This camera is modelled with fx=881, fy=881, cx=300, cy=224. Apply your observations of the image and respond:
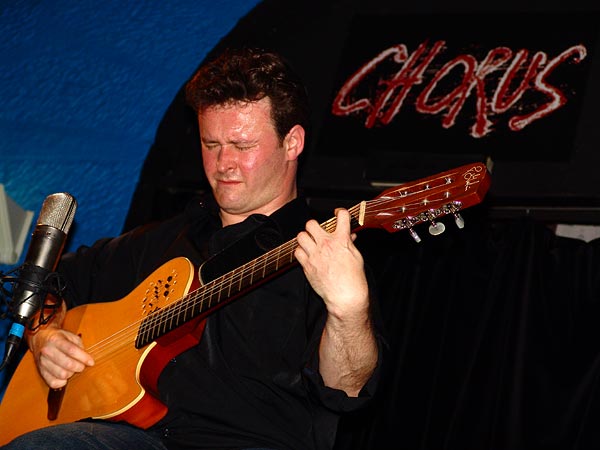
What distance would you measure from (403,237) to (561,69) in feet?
2.61

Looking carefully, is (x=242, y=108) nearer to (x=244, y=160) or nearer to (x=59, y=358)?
(x=244, y=160)

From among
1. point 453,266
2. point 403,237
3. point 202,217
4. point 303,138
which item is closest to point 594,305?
point 453,266

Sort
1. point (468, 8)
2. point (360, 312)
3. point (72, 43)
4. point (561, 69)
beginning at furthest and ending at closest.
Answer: point (72, 43) < point (468, 8) < point (561, 69) < point (360, 312)

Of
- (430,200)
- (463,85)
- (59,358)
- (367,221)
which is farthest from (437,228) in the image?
(463,85)

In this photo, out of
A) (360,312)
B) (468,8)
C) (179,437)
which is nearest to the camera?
(360,312)

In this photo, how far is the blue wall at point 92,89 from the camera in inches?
138

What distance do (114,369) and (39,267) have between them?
0.47 metres

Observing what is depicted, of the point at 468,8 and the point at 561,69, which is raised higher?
the point at 468,8

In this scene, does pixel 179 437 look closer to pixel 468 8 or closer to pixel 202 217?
pixel 202 217

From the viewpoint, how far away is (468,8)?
130 inches

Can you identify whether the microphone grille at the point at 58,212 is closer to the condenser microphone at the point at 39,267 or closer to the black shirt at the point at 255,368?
the condenser microphone at the point at 39,267

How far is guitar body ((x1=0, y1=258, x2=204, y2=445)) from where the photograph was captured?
2141 mm

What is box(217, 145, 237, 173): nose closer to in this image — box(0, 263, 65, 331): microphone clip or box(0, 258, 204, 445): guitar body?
box(0, 258, 204, 445): guitar body

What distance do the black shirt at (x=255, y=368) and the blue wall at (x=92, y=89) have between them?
1.12 metres
